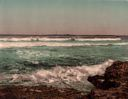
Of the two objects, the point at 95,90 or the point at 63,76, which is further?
the point at 63,76

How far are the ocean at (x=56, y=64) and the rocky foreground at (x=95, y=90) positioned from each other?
0.16 m

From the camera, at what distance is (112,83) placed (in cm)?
417

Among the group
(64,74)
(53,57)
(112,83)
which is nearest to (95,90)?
(112,83)

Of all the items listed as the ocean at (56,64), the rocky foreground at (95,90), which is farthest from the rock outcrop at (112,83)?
the ocean at (56,64)

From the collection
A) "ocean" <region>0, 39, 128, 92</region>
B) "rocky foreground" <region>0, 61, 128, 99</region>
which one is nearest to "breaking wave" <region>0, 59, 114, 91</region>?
"ocean" <region>0, 39, 128, 92</region>

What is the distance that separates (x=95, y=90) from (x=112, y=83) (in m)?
0.48

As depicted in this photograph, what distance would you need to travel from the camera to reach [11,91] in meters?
4.11

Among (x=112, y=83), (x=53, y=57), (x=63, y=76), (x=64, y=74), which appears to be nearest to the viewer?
(x=112, y=83)

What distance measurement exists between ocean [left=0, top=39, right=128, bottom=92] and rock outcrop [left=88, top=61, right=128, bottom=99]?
14 cm

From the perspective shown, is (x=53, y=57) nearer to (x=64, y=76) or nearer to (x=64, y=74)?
(x=64, y=74)

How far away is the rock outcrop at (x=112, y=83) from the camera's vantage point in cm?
357

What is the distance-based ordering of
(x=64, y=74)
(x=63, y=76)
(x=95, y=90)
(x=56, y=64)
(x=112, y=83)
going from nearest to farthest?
(x=95, y=90)
(x=112, y=83)
(x=63, y=76)
(x=64, y=74)
(x=56, y=64)

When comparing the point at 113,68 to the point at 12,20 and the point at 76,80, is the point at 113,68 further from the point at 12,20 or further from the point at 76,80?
the point at 12,20

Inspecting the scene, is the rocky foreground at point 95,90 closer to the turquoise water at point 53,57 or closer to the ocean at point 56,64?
the ocean at point 56,64
